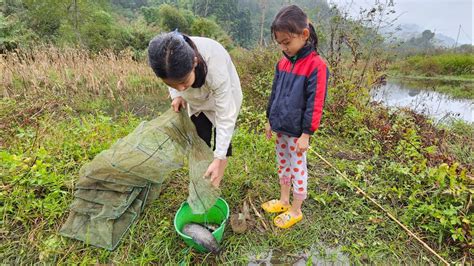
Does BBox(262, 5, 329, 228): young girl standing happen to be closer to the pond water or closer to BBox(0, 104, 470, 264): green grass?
BBox(0, 104, 470, 264): green grass

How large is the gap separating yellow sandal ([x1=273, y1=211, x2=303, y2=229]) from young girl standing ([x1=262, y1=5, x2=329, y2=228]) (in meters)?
0.20

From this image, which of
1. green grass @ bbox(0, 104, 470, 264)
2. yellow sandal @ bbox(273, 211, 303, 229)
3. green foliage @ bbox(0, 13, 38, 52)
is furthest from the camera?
green foliage @ bbox(0, 13, 38, 52)

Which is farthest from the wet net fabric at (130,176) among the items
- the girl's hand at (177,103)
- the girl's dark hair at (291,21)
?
the girl's dark hair at (291,21)

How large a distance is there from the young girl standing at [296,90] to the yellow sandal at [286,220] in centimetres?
20

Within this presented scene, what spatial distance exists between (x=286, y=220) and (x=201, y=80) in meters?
1.32

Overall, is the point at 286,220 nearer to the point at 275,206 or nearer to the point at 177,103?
the point at 275,206

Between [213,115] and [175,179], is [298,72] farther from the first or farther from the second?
[175,179]

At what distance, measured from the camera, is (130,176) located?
1698 millimetres

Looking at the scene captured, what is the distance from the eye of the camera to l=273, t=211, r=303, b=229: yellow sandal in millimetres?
1981

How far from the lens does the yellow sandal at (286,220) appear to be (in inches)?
78.0

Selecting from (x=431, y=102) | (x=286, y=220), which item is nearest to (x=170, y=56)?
(x=286, y=220)

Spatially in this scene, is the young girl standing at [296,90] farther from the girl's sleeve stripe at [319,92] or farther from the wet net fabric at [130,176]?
the wet net fabric at [130,176]

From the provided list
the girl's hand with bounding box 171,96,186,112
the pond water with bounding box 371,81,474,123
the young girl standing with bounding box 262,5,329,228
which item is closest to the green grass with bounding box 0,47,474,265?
the young girl standing with bounding box 262,5,329,228

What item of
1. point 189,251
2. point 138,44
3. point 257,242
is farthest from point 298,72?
point 138,44
